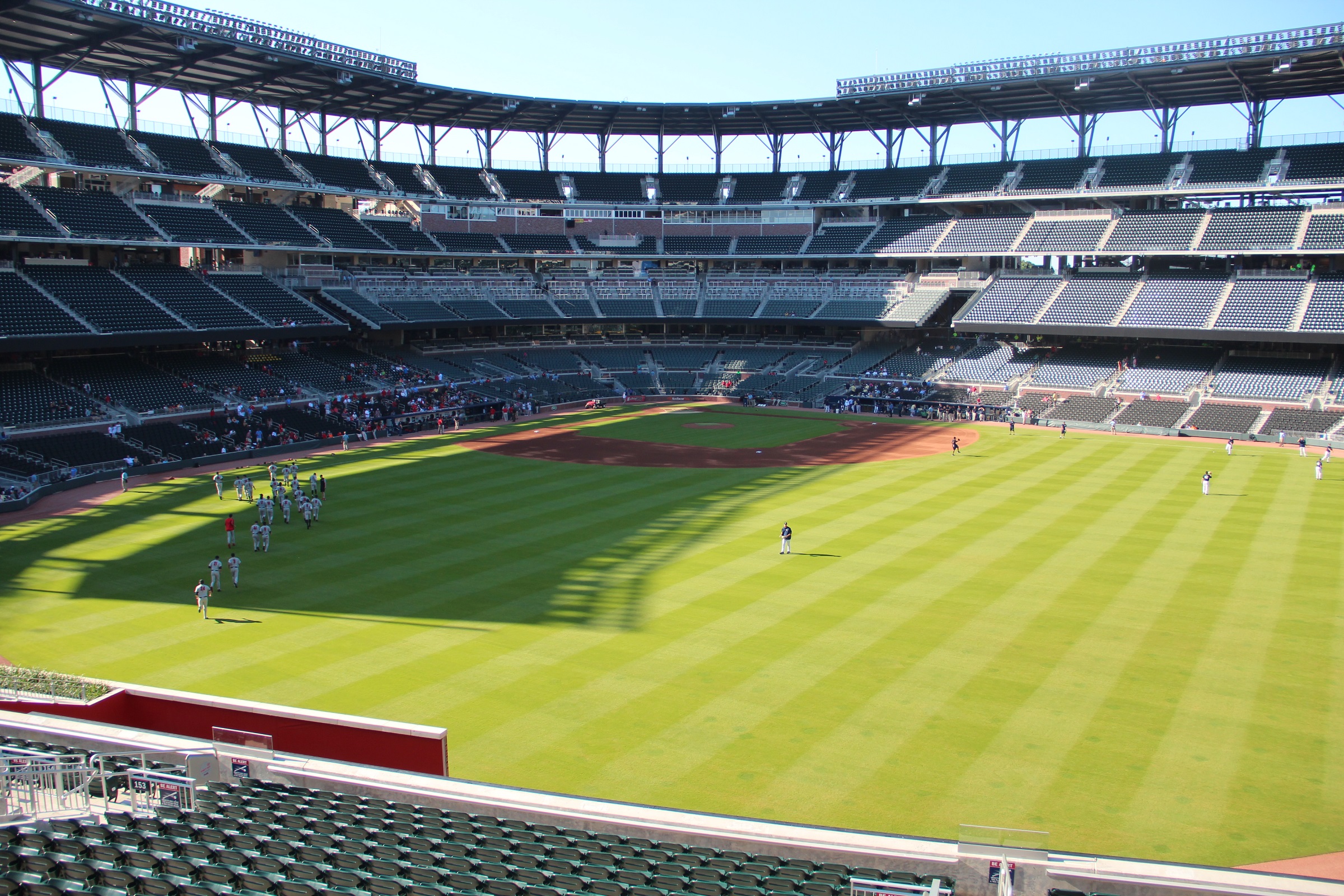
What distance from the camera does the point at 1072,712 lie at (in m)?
19.1

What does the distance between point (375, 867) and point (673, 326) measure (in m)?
84.0

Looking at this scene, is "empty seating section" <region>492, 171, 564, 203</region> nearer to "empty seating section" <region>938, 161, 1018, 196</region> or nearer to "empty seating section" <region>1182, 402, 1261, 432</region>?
"empty seating section" <region>938, 161, 1018, 196</region>

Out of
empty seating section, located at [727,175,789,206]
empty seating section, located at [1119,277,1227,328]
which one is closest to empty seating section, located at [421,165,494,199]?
empty seating section, located at [727,175,789,206]

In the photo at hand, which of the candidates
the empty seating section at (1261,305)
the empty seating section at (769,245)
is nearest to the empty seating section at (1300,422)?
the empty seating section at (1261,305)

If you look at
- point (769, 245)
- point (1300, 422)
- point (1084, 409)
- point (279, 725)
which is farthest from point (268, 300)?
point (1300, 422)

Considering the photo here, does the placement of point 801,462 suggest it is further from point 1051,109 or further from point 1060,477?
point 1051,109

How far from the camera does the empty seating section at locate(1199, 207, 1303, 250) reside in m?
64.0

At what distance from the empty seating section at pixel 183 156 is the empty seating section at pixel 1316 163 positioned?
77.2 metres

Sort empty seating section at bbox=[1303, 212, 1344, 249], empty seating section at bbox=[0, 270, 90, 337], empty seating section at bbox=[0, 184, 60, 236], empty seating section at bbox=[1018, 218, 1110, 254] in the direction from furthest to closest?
empty seating section at bbox=[1018, 218, 1110, 254] < empty seating section at bbox=[1303, 212, 1344, 249] < empty seating section at bbox=[0, 184, 60, 236] < empty seating section at bbox=[0, 270, 90, 337]

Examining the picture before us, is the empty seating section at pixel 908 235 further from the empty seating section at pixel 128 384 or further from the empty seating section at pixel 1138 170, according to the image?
the empty seating section at pixel 128 384

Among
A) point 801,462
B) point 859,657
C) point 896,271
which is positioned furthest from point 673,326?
point 859,657

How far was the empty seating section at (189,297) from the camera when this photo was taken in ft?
186

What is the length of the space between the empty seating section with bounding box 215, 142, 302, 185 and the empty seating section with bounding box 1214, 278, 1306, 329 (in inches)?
2725

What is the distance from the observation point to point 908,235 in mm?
84188
